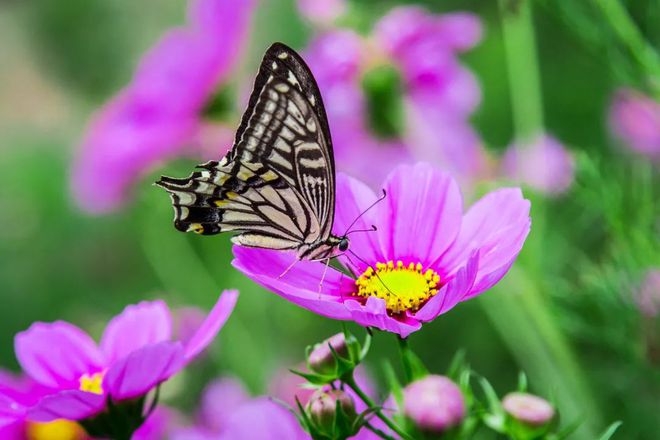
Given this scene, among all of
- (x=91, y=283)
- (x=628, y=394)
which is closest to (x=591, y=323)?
(x=628, y=394)

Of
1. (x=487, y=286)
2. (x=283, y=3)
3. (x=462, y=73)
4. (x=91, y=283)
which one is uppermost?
(x=283, y=3)

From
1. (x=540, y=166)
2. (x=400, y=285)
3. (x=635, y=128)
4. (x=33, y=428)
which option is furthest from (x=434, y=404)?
(x=635, y=128)

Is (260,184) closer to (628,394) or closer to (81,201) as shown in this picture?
(628,394)

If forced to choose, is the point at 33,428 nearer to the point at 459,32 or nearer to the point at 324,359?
the point at 324,359

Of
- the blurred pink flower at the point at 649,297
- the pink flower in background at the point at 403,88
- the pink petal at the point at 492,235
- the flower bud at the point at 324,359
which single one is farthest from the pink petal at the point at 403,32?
→ the flower bud at the point at 324,359

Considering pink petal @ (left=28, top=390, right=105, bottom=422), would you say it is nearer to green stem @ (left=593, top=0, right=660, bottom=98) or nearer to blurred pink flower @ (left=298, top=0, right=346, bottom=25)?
green stem @ (left=593, top=0, right=660, bottom=98)

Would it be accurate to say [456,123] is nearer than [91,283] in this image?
Yes
